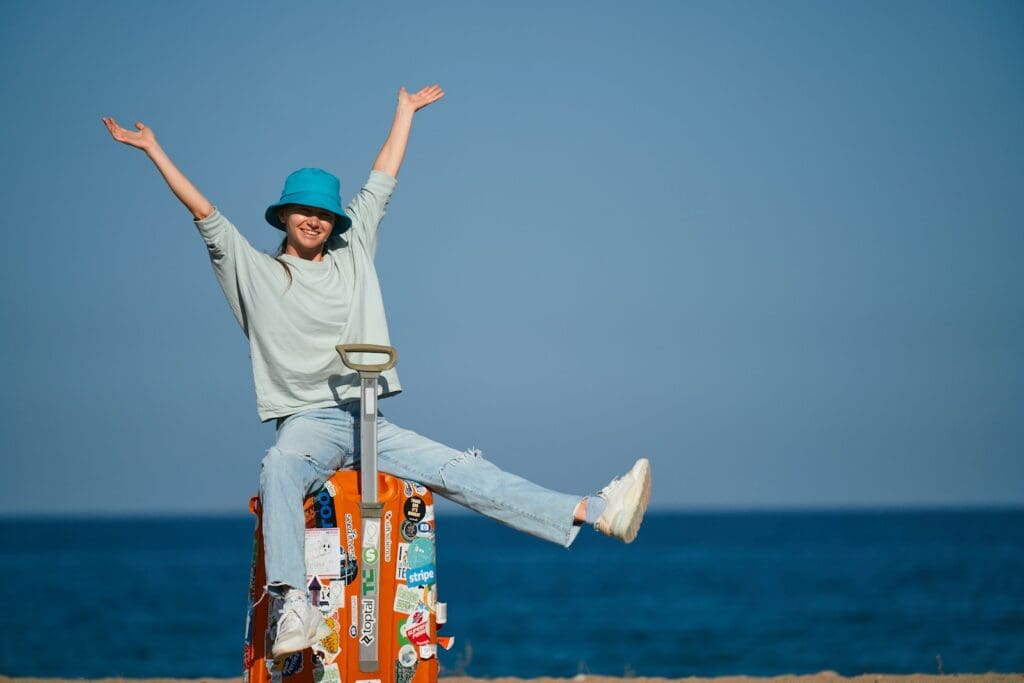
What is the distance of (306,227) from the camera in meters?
6.19

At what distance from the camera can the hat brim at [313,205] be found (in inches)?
239

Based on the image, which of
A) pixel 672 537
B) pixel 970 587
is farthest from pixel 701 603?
pixel 672 537

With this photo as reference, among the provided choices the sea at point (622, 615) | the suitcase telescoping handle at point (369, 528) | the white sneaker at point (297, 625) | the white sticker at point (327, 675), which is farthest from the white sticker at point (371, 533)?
the sea at point (622, 615)

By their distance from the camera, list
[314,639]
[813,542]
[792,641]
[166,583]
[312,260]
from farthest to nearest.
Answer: [813,542]
[166,583]
[792,641]
[312,260]
[314,639]

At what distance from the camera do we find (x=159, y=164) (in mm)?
5926

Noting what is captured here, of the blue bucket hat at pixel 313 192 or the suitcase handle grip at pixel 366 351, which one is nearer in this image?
the suitcase handle grip at pixel 366 351

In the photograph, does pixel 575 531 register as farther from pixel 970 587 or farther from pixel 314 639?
pixel 970 587

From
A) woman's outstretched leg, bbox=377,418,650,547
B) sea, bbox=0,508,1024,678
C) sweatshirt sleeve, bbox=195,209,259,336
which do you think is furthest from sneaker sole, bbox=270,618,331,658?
sea, bbox=0,508,1024,678

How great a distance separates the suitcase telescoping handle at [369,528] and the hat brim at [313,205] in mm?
818

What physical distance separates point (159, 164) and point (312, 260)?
848mm

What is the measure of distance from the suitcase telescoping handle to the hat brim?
818 mm

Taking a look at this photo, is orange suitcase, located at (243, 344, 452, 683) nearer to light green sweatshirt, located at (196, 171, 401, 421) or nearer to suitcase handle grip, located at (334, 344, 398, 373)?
suitcase handle grip, located at (334, 344, 398, 373)

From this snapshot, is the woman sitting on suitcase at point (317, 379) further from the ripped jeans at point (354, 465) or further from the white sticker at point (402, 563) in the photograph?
the white sticker at point (402, 563)

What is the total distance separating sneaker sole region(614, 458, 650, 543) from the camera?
18.7 ft
